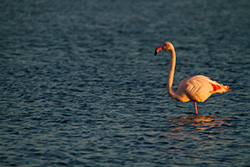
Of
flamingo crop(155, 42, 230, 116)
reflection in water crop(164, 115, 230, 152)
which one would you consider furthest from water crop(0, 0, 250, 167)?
flamingo crop(155, 42, 230, 116)

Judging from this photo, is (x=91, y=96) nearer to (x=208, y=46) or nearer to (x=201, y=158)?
(x=201, y=158)

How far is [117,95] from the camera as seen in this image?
14.2 metres

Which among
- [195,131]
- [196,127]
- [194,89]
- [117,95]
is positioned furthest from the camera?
[117,95]

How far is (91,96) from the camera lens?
14047 mm

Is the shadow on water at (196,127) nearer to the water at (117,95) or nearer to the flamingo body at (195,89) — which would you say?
the water at (117,95)

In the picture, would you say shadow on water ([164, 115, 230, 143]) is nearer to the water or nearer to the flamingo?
the water

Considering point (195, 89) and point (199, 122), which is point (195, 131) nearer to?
point (199, 122)

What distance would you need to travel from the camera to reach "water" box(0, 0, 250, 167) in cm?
952

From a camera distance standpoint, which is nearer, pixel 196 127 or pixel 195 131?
pixel 195 131

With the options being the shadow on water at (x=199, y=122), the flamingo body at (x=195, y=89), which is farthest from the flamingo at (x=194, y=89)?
the shadow on water at (x=199, y=122)

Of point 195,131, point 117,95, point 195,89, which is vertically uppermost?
point 195,89

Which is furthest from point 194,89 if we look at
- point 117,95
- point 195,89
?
point 117,95

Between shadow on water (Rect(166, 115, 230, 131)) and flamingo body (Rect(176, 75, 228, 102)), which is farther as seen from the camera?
flamingo body (Rect(176, 75, 228, 102))

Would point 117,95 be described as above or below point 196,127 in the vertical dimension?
above
